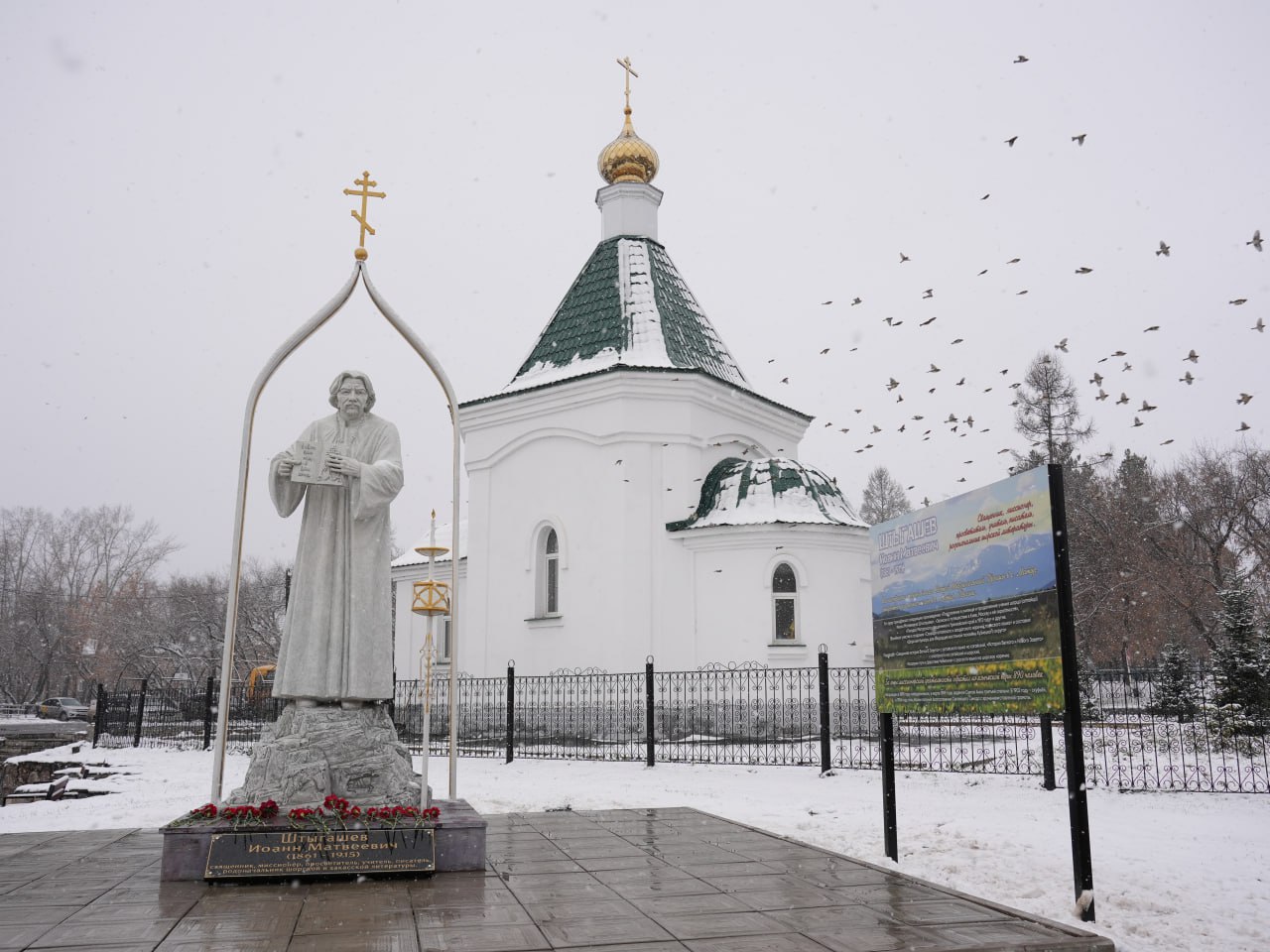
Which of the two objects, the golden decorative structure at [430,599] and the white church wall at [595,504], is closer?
the golden decorative structure at [430,599]

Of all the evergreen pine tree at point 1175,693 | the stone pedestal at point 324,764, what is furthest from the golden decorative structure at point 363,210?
the evergreen pine tree at point 1175,693

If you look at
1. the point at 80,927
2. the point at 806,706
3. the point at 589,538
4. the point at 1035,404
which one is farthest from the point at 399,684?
the point at 1035,404

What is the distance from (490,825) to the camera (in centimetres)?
830

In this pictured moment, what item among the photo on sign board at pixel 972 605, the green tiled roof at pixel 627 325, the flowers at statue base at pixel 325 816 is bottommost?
the flowers at statue base at pixel 325 816

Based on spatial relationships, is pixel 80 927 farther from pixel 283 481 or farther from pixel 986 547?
pixel 986 547

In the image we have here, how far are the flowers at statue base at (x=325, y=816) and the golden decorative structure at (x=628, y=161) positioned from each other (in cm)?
1886

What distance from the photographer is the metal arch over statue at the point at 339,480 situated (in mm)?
6598

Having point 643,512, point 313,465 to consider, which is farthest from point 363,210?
point 643,512

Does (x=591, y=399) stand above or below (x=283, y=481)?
above

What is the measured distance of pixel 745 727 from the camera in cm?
1717

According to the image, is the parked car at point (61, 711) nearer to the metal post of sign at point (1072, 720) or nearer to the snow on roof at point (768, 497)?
the snow on roof at point (768, 497)

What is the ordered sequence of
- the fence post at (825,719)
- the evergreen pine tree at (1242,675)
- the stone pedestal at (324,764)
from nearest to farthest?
1. the stone pedestal at (324,764)
2. the fence post at (825,719)
3. the evergreen pine tree at (1242,675)

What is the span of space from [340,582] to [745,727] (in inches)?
458

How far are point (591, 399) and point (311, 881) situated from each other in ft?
47.0
